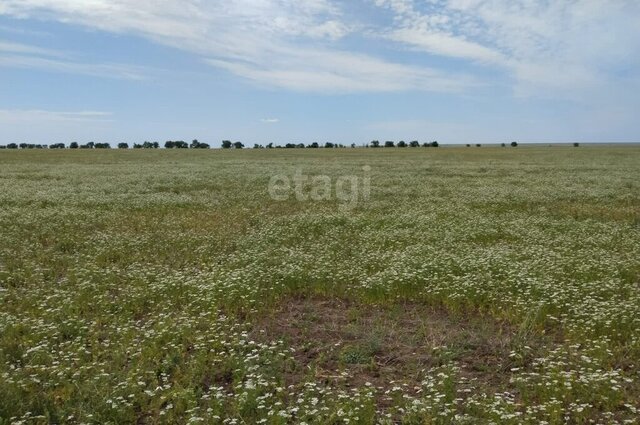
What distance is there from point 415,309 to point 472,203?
15.0 meters

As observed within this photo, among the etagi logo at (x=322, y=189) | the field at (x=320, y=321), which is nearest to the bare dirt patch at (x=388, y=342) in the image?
the field at (x=320, y=321)

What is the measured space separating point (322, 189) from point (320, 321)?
72.0 feet

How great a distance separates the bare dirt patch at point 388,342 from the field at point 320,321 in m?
0.04

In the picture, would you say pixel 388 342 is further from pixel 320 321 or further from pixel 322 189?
pixel 322 189

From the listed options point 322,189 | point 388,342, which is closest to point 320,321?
point 388,342

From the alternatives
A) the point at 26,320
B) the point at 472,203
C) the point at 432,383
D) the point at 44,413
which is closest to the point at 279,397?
the point at 432,383

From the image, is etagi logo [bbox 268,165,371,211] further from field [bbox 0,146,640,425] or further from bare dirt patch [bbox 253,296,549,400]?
bare dirt patch [bbox 253,296,549,400]

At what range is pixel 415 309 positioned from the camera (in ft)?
31.2

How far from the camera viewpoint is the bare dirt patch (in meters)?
6.93

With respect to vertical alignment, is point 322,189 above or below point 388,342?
above

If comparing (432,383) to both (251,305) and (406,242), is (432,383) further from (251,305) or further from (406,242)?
(406,242)

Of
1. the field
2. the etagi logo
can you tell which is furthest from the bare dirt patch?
the etagi logo

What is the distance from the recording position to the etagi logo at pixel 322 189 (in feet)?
85.3

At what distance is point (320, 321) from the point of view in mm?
9000
